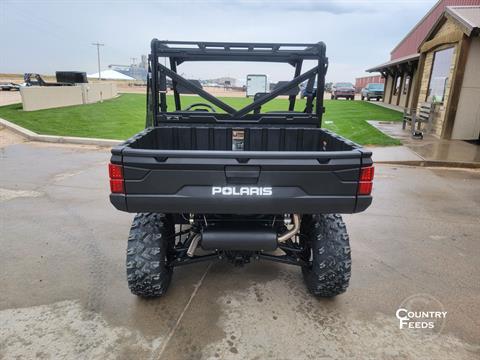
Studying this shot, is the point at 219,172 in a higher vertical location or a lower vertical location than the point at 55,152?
higher

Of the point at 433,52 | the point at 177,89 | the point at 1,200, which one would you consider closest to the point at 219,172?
the point at 177,89

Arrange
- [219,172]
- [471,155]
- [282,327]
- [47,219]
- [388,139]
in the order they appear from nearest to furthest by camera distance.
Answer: [219,172], [282,327], [47,219], [471,155], [388,139]

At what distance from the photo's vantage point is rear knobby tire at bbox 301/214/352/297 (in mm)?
2697

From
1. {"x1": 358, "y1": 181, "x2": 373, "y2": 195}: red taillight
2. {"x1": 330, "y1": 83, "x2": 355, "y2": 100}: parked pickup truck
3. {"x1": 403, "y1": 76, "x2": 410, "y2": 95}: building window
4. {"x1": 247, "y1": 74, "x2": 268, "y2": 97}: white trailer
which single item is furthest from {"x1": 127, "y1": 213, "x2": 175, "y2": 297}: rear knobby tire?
{"x1": 330, "y1": 83, "x2": 355, "y2": 100}: parked pickup truck

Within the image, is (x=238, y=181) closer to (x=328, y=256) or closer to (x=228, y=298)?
(x=328, y=256)

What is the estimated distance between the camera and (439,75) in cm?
1116

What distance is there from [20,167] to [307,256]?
21.4ft

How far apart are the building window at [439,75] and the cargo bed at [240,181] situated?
33.6 ft

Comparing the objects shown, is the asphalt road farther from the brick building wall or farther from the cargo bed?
the brick building wall

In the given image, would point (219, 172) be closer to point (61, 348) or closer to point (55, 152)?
point (61, 348)

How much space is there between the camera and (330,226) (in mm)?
2752

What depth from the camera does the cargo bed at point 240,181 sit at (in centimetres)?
223

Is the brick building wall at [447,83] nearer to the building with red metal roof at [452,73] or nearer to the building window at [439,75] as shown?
the building with red metal roof at [452,73]

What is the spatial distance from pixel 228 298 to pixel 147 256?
0.76m
